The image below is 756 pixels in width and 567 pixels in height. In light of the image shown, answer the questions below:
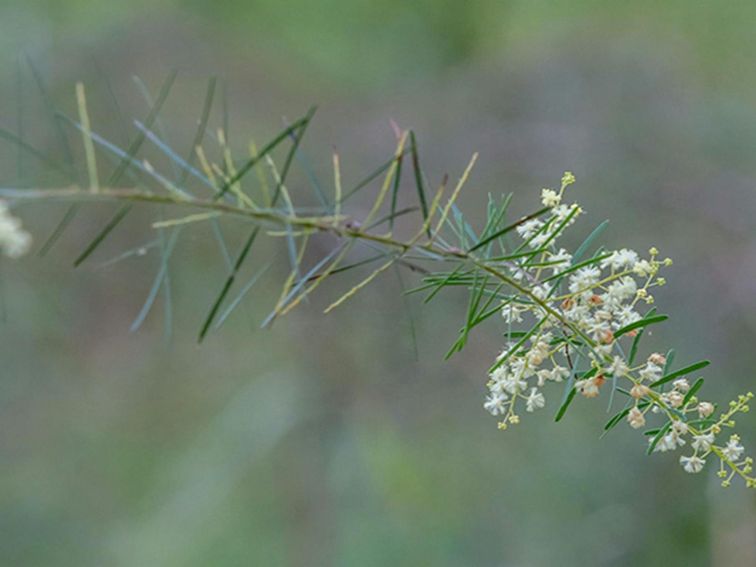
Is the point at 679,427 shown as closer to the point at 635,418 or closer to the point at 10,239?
the point at 635,418

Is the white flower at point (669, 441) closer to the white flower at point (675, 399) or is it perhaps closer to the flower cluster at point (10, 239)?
the white flower at point (675, 399)

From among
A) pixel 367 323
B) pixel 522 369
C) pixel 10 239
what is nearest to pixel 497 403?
pixel 522 369

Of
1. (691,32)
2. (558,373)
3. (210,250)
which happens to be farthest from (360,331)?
(558,373)

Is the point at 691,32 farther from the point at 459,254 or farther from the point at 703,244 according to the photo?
the point at 459,254

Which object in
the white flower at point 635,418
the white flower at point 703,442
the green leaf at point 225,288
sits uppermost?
the white flower at point 703,442

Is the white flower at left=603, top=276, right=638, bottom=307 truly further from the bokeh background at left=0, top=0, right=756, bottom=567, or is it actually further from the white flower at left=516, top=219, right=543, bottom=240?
the bokeh background at left=0, top=0, right=756, bottom=567

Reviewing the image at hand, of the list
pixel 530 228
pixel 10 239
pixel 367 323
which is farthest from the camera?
pixel 367 323

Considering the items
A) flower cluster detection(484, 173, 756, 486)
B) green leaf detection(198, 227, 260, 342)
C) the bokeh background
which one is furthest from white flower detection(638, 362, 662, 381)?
the bokeh background

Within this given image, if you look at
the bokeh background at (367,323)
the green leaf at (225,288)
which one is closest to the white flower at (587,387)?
the green leaf at (225,288)
